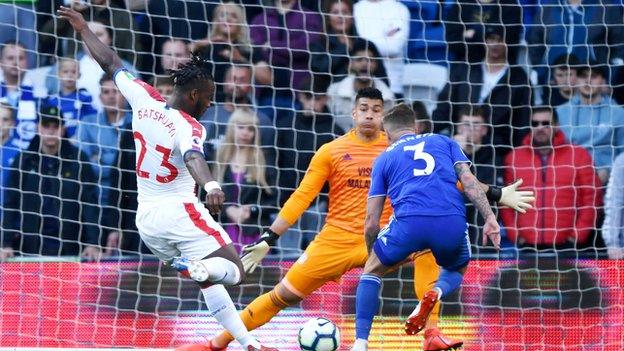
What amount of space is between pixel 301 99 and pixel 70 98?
2.08 m

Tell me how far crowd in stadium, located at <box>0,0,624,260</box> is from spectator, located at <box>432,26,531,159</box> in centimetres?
1

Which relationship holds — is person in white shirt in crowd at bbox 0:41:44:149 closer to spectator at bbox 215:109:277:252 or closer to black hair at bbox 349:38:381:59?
spectator at bbox 215:109:277:252

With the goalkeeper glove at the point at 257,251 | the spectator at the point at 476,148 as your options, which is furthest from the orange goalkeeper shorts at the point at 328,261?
the spectator at the point at 476,148

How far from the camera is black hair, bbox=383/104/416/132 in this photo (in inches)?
364

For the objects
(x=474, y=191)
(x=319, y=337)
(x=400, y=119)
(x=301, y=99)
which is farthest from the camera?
(x=301, y=99)

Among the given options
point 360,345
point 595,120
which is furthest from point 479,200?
point 595,120

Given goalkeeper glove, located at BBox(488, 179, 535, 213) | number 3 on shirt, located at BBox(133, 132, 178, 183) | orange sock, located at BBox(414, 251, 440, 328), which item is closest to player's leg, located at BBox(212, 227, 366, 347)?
orange sock, located at BBox(414, 251, 440, 328)

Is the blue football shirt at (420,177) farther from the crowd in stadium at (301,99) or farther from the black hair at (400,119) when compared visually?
the crowd in stadium at (301,99)

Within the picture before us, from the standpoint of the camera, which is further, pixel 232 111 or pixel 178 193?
pixel 232 111

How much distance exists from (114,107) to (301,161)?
5.71 feet

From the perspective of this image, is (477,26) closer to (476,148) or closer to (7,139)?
(476,148)

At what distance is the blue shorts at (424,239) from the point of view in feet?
29.1

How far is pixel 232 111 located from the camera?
12.5m

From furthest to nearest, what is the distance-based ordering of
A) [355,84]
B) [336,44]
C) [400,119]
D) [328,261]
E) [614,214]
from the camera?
[336,44], [355,84], [614,214], [328,261], [400,119]
